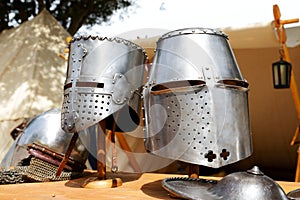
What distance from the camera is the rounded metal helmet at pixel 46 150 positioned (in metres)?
1.44

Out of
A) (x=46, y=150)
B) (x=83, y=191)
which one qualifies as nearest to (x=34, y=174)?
(x=46, y=150)

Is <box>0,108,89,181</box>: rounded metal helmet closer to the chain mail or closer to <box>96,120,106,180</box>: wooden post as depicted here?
the chain mail

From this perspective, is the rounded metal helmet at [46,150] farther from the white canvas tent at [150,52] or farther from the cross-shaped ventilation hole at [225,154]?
the white canvas tent at [150,52]

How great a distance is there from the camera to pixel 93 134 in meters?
1.49

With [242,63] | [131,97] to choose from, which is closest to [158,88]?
[131,97]

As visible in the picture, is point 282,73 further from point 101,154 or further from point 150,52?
point 101,154

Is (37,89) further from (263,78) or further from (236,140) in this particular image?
(236,140)

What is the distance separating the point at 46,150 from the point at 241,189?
2.81ft

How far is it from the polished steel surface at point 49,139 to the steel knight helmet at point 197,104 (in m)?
0.47

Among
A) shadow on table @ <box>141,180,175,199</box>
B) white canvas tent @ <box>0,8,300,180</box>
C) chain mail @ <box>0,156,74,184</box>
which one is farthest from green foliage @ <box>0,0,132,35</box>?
shadow on table @ <box>141,180,175,199</box>

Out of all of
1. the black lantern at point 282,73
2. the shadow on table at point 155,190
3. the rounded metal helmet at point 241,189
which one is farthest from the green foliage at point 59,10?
the rounded metal helmet at point 241,189

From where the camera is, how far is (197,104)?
3.56 feet

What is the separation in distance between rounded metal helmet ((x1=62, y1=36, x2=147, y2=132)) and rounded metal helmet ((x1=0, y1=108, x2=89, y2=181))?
27 centimetres

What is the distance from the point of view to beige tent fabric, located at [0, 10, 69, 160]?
3.57 m
